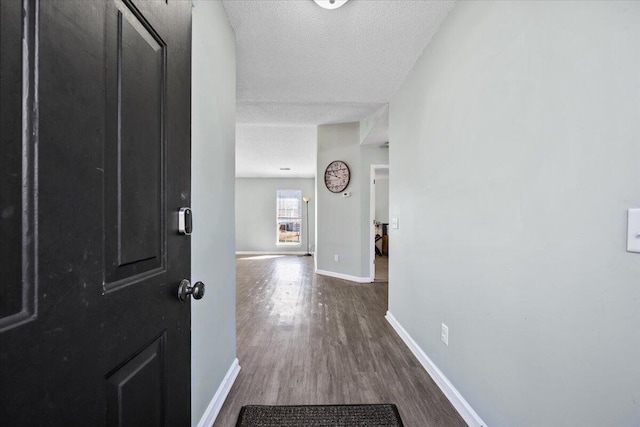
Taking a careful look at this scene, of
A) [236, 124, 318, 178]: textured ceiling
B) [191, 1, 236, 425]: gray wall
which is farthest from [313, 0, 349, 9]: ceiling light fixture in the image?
[236, 124, 318, 178]: textured ceiling

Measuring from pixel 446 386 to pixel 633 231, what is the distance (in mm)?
1347

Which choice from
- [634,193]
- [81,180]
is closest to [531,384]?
[634,193]

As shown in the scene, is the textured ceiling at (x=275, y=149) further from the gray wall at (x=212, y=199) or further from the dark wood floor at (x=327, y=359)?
the gray wall at (x=212, y=199)

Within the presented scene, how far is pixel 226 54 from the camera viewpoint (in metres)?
1.78

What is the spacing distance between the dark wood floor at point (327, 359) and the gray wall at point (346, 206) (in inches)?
39.1

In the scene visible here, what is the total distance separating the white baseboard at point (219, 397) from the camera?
1.41 metres

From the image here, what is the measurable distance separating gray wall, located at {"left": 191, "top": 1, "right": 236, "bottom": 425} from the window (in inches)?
293

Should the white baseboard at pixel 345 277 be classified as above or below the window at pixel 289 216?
below

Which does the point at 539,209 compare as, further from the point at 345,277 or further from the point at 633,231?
the point at 345,277

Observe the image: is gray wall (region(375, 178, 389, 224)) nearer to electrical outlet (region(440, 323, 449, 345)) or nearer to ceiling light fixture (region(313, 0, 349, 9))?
electrical outlet (region(440, 323, 449, 345))

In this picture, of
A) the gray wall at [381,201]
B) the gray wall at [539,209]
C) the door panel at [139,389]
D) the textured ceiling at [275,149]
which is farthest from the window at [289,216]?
the door panel at [139,389]

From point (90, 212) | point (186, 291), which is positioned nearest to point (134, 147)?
point (90, 212)

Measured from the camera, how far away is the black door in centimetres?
39

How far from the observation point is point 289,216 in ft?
30.8
